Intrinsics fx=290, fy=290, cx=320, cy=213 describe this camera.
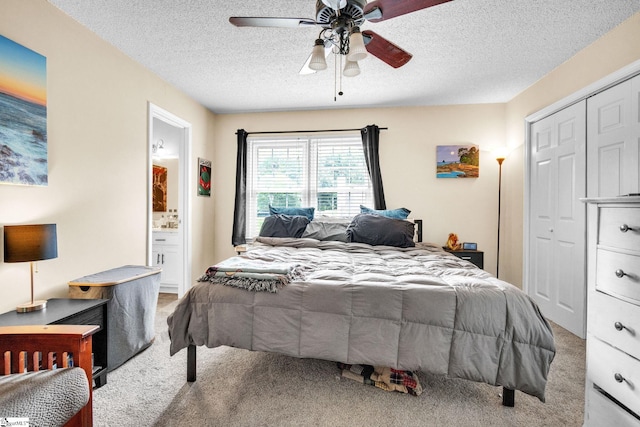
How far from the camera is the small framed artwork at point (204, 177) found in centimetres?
400

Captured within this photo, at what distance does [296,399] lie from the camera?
5.52ft

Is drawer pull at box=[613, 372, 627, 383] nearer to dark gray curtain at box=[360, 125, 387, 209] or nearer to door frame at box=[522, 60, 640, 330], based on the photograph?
door frame at box=[522, 60, 640, 330]

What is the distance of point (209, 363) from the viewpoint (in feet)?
6.86

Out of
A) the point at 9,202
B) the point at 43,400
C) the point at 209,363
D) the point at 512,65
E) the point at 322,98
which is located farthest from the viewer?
the point at 322,98

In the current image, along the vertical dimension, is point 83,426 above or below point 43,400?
below

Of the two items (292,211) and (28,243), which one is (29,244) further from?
(292,211)

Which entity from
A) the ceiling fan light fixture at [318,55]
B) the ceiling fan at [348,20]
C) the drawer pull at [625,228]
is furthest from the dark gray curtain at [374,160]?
the drawer pull at [625,228]

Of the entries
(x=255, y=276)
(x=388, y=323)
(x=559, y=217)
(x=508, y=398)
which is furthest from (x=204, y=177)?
(x=559, y=217)

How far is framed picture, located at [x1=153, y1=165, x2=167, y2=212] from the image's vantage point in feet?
13.9

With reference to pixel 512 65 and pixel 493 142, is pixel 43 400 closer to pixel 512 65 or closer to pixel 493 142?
pixel 512 65

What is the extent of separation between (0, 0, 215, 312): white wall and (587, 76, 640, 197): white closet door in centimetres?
411

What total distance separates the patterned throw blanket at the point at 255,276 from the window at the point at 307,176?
2.38m

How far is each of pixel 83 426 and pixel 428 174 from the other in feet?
13.1

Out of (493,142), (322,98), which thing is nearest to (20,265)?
(322,98)
